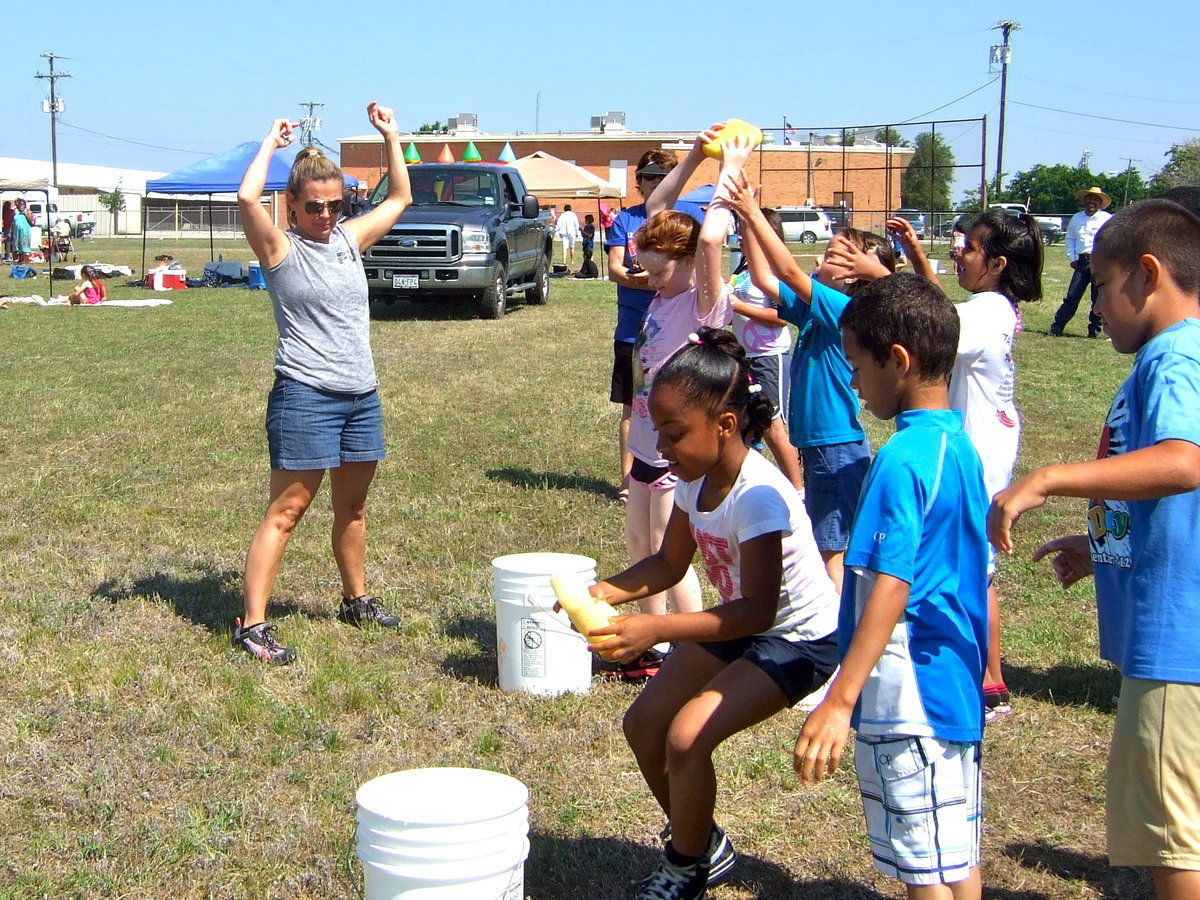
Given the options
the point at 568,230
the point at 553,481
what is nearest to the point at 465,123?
the point at 568,230

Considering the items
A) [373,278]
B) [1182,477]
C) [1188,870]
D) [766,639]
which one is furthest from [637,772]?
[373,278]

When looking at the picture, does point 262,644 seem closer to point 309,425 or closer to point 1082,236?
point 309,425

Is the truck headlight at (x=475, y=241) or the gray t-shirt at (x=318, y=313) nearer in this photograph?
the gray t-shirt at (x=318, y=313)

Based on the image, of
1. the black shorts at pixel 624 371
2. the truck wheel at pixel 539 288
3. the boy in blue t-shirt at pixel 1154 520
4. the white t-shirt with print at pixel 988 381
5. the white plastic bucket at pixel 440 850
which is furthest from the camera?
the truck wheel at pixel 539 288

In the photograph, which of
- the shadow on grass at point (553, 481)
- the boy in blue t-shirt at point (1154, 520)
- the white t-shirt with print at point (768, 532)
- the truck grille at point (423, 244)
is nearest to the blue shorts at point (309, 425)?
the white t-shirt with print at point (768, 532)

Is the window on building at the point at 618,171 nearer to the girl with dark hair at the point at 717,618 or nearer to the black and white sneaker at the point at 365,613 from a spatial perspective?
the black and white sneaker at the point at 365,613

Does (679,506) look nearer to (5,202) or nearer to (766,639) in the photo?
(766,639)

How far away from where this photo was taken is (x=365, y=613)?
5504 millimetres

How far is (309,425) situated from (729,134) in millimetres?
2202

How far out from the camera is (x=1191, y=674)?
2.47 metres

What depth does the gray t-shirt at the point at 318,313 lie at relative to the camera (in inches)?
198

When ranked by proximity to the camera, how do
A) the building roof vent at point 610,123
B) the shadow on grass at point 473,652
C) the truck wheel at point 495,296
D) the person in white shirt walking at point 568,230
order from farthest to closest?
the building roof vent at point 610,123, the person in white shirt walking at point 568,230, the truck wheel at point 495,296, the shadow on grass at point 473,652

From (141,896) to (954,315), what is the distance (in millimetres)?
2620

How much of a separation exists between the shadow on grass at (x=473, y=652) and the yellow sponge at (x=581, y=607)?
1895 mm
